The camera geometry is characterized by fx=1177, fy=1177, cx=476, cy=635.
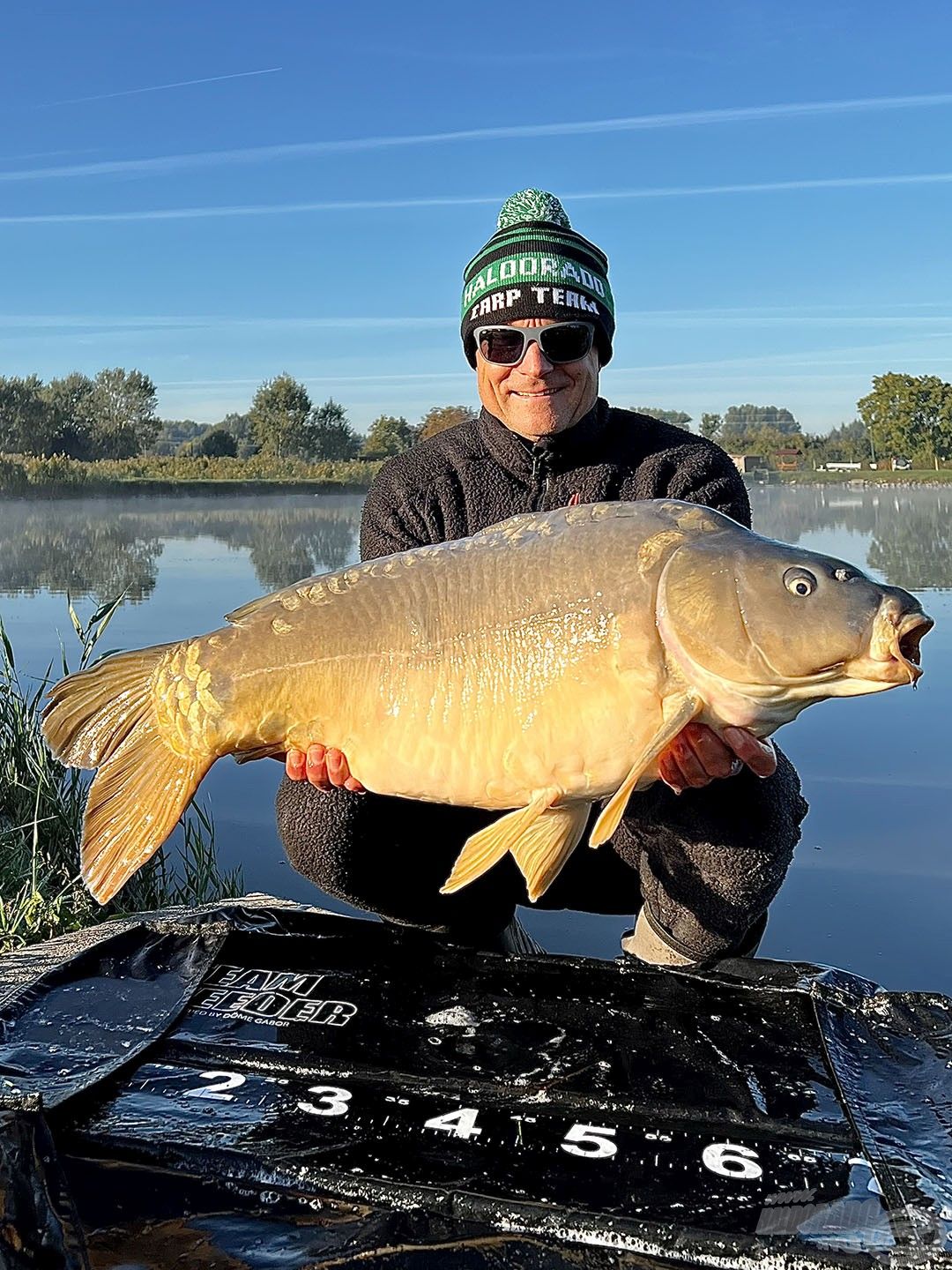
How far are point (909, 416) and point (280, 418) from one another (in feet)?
32.9

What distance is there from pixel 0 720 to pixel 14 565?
14.7ft

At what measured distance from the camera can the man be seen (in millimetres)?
1958

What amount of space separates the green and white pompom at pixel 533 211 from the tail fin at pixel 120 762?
1.16 m

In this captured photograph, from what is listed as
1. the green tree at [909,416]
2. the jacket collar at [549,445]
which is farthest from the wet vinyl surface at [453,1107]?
the green tree at [909,416]

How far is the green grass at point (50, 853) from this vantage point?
224 centimetres

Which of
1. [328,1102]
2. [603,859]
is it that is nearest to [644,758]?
[328,1102]

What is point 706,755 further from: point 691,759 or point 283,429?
point 283,429

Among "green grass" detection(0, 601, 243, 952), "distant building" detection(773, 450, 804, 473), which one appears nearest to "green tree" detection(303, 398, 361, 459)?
"distant building" detection(773, 450, 804, 473)

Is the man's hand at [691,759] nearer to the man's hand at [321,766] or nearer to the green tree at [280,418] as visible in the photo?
the man's hand at [321,766]

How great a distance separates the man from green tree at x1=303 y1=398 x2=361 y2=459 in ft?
48.8

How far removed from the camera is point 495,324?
2135mm

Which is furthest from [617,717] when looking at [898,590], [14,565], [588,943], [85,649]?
[14,565]

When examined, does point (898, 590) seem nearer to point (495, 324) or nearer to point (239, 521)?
point (495, 324)

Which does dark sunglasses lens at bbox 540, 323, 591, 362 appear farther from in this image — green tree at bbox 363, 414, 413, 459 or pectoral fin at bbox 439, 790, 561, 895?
green tree at bbox 363, 414, 413, 459
